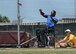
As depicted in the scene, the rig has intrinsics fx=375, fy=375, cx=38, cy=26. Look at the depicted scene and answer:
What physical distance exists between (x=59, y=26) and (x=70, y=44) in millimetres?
5755

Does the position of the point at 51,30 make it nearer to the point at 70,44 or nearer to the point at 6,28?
the point at 70,44

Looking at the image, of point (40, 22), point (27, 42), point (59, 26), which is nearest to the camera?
point (27, 42)

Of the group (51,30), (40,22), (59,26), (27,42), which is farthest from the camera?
(40,22)

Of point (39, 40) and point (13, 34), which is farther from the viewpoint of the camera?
point (13, 34)

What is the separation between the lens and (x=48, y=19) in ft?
58.6

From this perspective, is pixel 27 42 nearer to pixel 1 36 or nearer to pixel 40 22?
pixel 1 36

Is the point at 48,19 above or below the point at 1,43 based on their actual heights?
above

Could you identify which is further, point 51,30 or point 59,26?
point 59,26

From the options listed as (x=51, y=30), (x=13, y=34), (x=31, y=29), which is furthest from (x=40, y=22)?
(x=51, y=30)

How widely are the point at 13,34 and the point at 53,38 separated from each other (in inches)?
97.3

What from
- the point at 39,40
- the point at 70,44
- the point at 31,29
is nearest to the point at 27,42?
the point at 39,40

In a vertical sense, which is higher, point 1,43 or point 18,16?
point 18,16

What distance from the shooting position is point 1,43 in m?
19.4

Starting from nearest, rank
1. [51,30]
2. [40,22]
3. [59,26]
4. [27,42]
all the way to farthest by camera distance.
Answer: [51,30]
[27,42]
[59,26]
[40,22]
